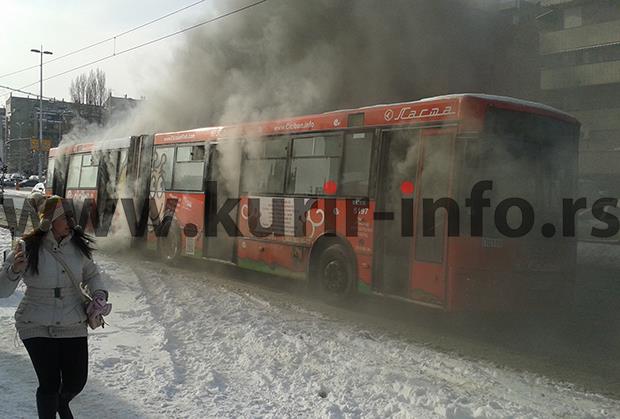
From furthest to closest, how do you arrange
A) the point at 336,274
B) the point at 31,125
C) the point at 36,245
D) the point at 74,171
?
the point at 31,125, the point at 74,171, the point at 336,274, the point at 36,245

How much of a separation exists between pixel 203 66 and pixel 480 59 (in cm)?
942

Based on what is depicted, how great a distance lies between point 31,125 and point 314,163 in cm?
8866

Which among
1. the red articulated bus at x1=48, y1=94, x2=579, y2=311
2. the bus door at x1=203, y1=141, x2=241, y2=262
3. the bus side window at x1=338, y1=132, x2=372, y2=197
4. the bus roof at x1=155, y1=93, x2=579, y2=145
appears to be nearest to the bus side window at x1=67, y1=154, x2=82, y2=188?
the bus door at x1=203, y1=141, x2=241, y2=262

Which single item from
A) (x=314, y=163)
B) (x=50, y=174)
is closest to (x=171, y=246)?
(x=314, y=163)

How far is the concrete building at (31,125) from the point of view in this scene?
173 ft

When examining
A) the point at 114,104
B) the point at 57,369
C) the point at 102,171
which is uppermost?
the point at 114,104

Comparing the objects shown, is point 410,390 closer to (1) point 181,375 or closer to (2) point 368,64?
(1) point 181,375

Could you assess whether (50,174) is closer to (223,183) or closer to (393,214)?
(223,183)

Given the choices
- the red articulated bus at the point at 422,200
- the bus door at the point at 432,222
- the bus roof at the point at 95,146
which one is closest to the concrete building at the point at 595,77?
the bus roof at the point at 95,146

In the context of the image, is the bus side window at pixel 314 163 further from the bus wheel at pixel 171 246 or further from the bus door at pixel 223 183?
the bus wheel at pixel 171 246

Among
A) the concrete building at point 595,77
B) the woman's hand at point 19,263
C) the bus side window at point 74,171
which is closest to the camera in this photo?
the woman's hand at point 19,263

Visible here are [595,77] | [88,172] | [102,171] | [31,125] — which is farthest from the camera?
[31,125]

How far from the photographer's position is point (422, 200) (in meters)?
7.20

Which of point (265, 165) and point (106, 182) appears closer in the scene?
point (265, 165)
